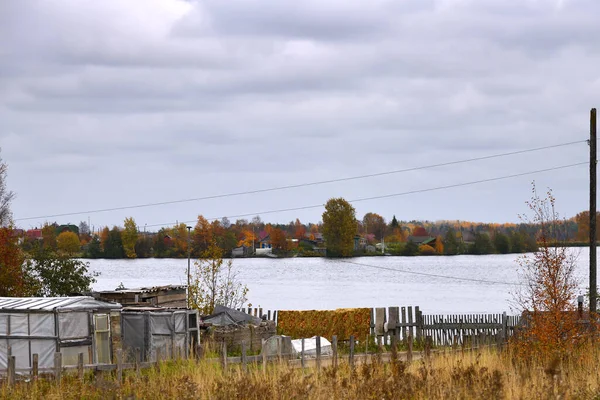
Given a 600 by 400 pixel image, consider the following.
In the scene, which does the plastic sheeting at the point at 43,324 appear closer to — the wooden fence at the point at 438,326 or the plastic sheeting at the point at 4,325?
the plastic sheeting at the point at 4,325

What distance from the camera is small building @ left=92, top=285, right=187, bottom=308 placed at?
38.1 meters

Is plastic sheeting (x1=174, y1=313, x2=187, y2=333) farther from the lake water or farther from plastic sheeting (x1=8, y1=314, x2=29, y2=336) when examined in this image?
the lake water

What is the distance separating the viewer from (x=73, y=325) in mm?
29594

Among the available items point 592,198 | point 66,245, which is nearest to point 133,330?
point 592,198

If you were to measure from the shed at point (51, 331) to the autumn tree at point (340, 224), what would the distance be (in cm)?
12417

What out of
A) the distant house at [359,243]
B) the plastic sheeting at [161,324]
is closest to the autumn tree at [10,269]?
the plastic sheeting at [161,324]

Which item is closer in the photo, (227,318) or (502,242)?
→ (227,318)

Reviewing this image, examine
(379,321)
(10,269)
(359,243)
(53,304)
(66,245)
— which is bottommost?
(359,243)

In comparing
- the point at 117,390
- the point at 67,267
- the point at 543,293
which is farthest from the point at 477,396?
the point at 67,267

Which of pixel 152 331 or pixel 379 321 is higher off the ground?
pixel 152 331

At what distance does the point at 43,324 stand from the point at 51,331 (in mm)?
360

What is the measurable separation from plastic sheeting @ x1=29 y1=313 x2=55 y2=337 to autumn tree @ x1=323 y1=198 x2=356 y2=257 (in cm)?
12499

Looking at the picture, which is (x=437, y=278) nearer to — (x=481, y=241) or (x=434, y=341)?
(x=481, y=241)

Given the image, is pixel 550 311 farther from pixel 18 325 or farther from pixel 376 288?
pixel 376 288
